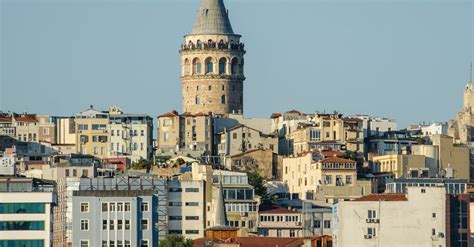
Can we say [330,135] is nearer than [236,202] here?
No

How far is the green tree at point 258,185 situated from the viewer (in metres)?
149

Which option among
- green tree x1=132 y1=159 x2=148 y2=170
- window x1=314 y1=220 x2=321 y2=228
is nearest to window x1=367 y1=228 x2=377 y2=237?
window x1=314 y1=220 x2=321 y2=228

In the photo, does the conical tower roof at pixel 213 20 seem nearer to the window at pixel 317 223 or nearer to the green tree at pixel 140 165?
the green tree at pixel 140 165

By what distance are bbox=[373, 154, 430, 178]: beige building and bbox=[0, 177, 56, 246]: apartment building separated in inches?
2293

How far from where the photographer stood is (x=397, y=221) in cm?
12681

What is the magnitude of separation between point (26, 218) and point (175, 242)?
108 feet

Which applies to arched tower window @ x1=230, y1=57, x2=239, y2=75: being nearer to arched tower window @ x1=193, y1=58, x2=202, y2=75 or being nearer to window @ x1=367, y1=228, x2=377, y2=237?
arched tower window @ x1=193, y1=58, x2=202, y2=75

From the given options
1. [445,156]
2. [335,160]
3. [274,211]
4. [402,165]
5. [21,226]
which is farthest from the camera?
[445,156]

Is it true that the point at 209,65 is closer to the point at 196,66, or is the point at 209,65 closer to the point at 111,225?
the point at 196,66

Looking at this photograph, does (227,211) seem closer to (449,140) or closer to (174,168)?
(174,168)

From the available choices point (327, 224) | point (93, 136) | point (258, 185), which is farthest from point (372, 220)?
point (93, 136)

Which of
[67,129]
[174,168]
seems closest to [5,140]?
[67,129]

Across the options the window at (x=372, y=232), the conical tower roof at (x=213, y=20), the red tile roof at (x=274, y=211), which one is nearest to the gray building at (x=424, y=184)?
the red tile roof at (x=274, y=211)

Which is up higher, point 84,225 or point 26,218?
point 26,218
